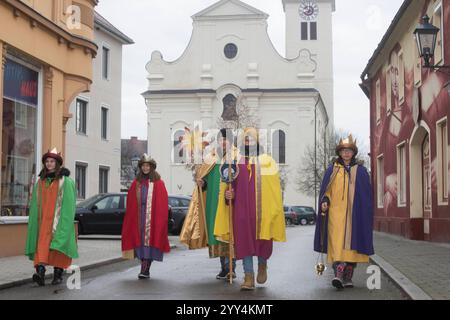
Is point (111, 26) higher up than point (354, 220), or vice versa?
point (111, 26)

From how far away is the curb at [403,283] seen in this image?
847 centimetres

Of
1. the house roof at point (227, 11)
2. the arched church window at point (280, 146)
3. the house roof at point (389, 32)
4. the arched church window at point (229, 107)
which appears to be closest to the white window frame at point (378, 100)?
the house roof at point (389, 32)

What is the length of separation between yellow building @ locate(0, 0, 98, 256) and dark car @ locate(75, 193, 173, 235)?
560 centimetres

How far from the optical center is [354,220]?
31.8ft

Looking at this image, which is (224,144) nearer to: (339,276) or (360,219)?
(360,219)

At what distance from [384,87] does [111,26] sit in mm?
14733

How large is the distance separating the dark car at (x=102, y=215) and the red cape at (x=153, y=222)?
12.3 metres

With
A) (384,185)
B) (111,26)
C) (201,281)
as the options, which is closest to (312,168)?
(111,26)

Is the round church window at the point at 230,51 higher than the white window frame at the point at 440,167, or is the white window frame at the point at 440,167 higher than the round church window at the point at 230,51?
the round church window at the point at 230,51

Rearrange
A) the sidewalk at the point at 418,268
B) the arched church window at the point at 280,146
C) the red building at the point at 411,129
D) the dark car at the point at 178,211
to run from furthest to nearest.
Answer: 1. the arched church window at the point at 280,146
2. the dark car at the point at 178,211
3. the red building at the point at 411,129
4. the sidewalk at the point at 418,268

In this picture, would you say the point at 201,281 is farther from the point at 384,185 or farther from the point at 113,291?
the point at 384,185

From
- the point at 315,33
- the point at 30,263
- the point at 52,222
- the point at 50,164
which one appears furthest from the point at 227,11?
the point at 52,222

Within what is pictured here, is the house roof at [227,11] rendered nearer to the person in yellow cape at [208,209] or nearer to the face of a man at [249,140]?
the person in yellow cape at [208,209]

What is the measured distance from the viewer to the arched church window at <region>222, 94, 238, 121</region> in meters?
62.1
